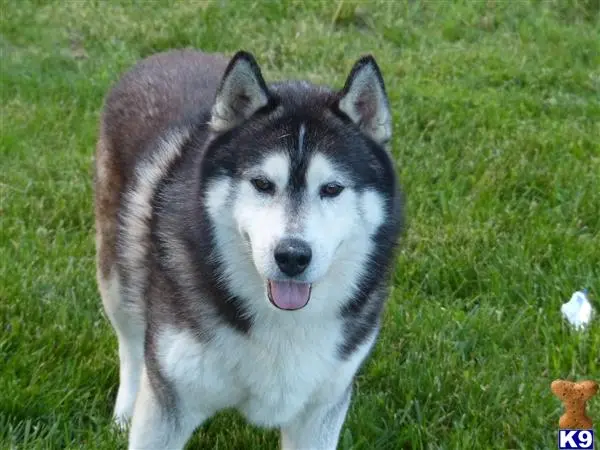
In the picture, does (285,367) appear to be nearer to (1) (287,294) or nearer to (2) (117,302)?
(1) (287,294)

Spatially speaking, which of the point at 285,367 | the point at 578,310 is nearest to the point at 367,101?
the point at 285,367

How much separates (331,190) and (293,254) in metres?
0.31

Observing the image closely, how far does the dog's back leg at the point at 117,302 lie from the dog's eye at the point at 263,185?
1.09m

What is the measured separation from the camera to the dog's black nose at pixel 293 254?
296 cm

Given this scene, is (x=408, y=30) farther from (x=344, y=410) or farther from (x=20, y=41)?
(x=344, y=410)

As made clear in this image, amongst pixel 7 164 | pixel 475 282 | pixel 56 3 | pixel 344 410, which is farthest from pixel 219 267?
pixel 56 3

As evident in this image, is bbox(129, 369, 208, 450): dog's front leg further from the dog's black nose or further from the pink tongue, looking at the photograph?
the dog's black nose

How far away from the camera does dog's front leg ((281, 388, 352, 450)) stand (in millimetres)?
3516

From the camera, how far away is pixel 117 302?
407 cm

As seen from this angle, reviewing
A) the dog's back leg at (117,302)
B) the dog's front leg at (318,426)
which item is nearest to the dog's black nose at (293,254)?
the dog's front leg at (318,426)

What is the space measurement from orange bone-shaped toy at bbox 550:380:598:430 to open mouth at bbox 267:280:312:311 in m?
0.86

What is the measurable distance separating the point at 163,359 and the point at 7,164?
321 cm

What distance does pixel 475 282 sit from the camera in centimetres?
505

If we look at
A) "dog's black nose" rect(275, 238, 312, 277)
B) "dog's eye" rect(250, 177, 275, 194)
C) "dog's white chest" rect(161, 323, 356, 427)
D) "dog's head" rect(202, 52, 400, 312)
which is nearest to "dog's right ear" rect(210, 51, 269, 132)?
"dog's head" rect(202, 52, 400, 312)
